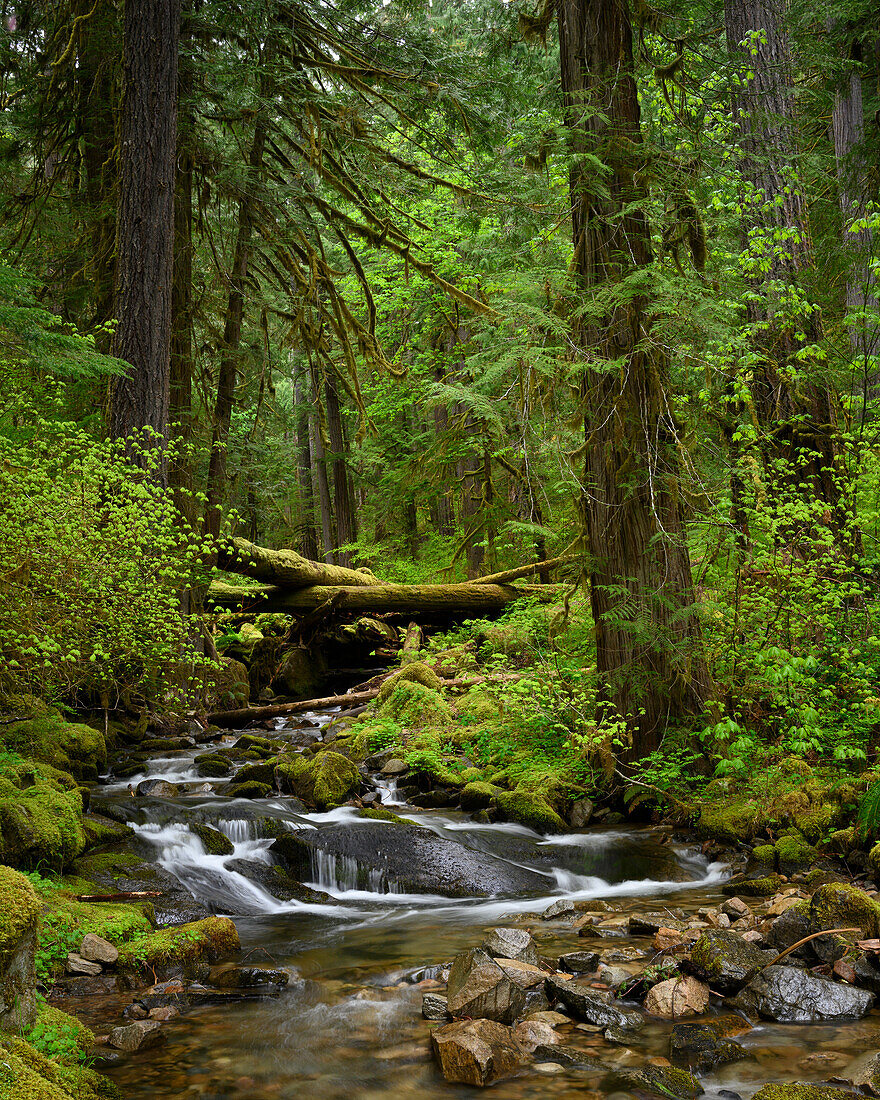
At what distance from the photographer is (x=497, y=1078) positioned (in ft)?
12.0

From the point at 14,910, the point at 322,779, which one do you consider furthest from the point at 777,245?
the point at 14,910

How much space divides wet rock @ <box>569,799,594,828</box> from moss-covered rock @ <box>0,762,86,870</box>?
4295mm

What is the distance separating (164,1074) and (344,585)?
1125 centimetres

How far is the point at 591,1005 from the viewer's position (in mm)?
4074

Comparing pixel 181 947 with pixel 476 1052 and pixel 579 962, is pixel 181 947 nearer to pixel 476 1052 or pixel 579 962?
pixel 476 1052

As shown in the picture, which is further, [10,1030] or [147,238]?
[147,238]

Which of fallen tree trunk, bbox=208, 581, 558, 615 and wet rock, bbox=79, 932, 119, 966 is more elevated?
fallen tree trunk, bbox=208, 581, 558, 615

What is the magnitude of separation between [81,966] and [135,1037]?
87 centimetres

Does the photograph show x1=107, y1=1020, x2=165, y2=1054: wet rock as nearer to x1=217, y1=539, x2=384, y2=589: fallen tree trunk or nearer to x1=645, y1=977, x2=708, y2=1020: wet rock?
x1=645, y1=977, x2=708, y2=1020: wet rock

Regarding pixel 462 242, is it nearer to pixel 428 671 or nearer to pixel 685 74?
pixel 685 74

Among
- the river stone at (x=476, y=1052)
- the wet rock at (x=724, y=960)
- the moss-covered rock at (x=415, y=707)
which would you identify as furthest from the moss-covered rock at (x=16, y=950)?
the moss-covered rock at (x=415, y=707)

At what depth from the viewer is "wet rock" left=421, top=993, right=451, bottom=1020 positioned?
423cm

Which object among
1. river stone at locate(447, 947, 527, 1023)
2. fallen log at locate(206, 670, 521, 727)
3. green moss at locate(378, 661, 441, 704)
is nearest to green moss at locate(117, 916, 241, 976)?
river stone at locate(447, 947, 527, 1023)

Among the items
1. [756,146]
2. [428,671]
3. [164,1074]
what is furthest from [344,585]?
[164,1074]
